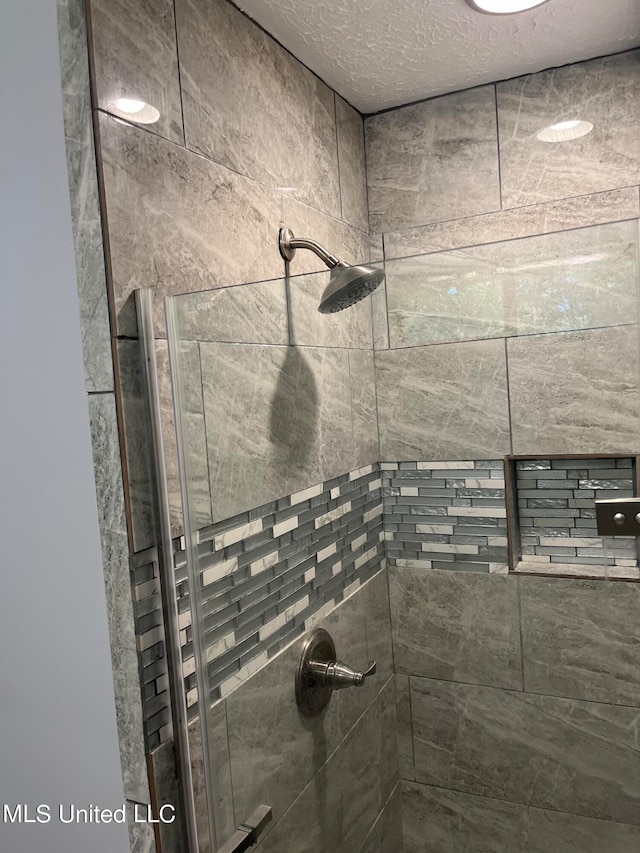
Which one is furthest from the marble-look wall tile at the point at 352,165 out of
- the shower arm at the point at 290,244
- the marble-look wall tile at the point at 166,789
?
the marble-look wall tile at the point at 166,789

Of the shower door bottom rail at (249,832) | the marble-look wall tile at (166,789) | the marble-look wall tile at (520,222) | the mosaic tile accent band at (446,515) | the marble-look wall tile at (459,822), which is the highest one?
the marble-look wall tile at (520,222)

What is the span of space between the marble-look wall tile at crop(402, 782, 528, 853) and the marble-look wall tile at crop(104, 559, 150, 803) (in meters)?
0.46

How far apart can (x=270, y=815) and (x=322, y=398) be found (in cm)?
68

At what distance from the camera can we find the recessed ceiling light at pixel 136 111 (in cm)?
100

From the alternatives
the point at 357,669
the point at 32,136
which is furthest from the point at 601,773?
the point at 32,136

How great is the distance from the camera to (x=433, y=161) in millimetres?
1810

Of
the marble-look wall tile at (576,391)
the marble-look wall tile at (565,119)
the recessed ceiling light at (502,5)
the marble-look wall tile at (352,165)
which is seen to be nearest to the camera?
the marble-look wall tile at (576,391)

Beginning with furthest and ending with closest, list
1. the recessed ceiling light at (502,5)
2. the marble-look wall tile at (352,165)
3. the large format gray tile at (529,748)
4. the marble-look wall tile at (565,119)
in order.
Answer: the marble-look wall tile at (352,165) → the marble-look wall tile at (565,119) → the recessed ceiling light at (502,5) → the large format gray tile at (529,748)

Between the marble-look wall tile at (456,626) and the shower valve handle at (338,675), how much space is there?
0.20 feet

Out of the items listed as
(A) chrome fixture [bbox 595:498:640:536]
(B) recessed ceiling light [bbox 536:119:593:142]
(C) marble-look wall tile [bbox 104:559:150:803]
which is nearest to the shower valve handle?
(C) marble-look wall tile [bbox 104:559:150:803]

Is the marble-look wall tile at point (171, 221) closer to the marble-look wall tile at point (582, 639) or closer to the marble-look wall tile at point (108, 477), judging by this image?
the marble-look wall tile at point (108, 477)

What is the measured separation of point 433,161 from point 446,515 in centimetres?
115

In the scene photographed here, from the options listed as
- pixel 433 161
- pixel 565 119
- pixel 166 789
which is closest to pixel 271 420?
pixel 166 789

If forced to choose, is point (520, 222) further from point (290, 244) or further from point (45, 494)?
point (45, 494)
